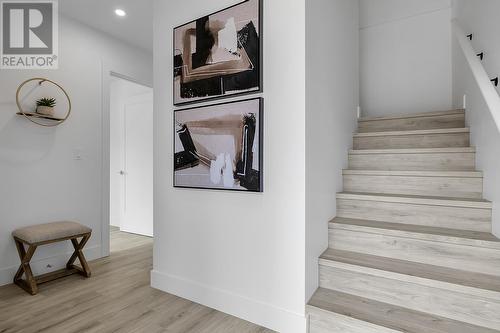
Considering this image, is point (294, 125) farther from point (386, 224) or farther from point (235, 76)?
point (386, 224)

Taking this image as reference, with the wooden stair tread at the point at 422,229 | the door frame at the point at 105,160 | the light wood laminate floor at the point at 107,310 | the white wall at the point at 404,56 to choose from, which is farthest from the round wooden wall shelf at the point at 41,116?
the white wall at the point at 404,56

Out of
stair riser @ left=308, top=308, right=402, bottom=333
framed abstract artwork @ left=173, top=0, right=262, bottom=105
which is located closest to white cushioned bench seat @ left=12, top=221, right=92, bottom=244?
framed abstract artwork @ left=173, top=0, right=262, bottom=105

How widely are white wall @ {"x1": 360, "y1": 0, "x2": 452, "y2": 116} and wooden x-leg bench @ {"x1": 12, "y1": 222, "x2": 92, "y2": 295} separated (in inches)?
141

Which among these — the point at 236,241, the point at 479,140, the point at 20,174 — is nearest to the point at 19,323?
the point at 20,174

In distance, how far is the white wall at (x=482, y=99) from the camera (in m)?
1.71

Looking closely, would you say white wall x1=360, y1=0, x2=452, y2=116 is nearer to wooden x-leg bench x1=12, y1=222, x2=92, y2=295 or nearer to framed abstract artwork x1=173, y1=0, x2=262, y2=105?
framed abstract artwork x1=173, y1=0, x2=262, y2=105

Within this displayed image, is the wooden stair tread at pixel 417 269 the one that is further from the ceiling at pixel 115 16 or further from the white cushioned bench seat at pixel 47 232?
the ceiling at pixel 115 16

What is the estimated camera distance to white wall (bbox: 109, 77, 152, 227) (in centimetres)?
440

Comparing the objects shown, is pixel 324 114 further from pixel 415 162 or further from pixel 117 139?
pixel 117 139

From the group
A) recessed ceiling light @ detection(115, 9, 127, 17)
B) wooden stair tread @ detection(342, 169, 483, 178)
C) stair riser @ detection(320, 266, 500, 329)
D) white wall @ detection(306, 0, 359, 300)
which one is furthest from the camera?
recessed ceiling light @ detection(115, 9, 127, 17)

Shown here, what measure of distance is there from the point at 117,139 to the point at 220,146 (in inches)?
132

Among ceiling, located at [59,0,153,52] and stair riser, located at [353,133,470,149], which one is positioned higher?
ceiling, located at [59,0,153,52]

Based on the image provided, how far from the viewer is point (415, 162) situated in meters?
2.29

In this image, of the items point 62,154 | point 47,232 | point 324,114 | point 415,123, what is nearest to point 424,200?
point 324,114
